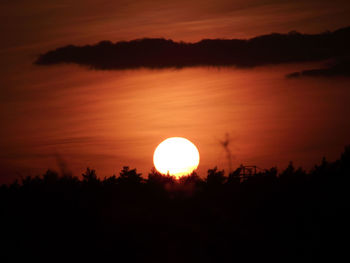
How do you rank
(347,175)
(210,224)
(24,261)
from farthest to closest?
(347,175)
(210,224)
(24,261)

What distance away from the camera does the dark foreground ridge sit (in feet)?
47.1

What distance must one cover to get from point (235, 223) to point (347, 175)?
4.29 m

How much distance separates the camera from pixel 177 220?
1501cm

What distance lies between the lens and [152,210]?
15.4 m

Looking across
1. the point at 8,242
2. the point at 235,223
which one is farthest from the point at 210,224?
the point at 8,242

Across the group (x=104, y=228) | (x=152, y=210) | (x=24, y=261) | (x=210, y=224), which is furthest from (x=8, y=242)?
(x=210, y=224)

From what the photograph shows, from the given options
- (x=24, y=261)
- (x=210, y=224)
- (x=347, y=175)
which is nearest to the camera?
(x=24, y=261)

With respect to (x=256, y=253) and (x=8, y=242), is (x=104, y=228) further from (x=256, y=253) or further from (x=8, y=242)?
(x=256, y=253)

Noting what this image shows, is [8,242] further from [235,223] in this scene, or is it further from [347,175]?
[347,175]

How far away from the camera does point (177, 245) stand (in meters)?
14.5

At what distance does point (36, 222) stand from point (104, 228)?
1597 mm

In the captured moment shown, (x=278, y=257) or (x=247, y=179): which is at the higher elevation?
(x=247, y=179)

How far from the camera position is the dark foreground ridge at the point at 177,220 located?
14.4 m

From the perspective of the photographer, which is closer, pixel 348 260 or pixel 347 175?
pixel 348 260
